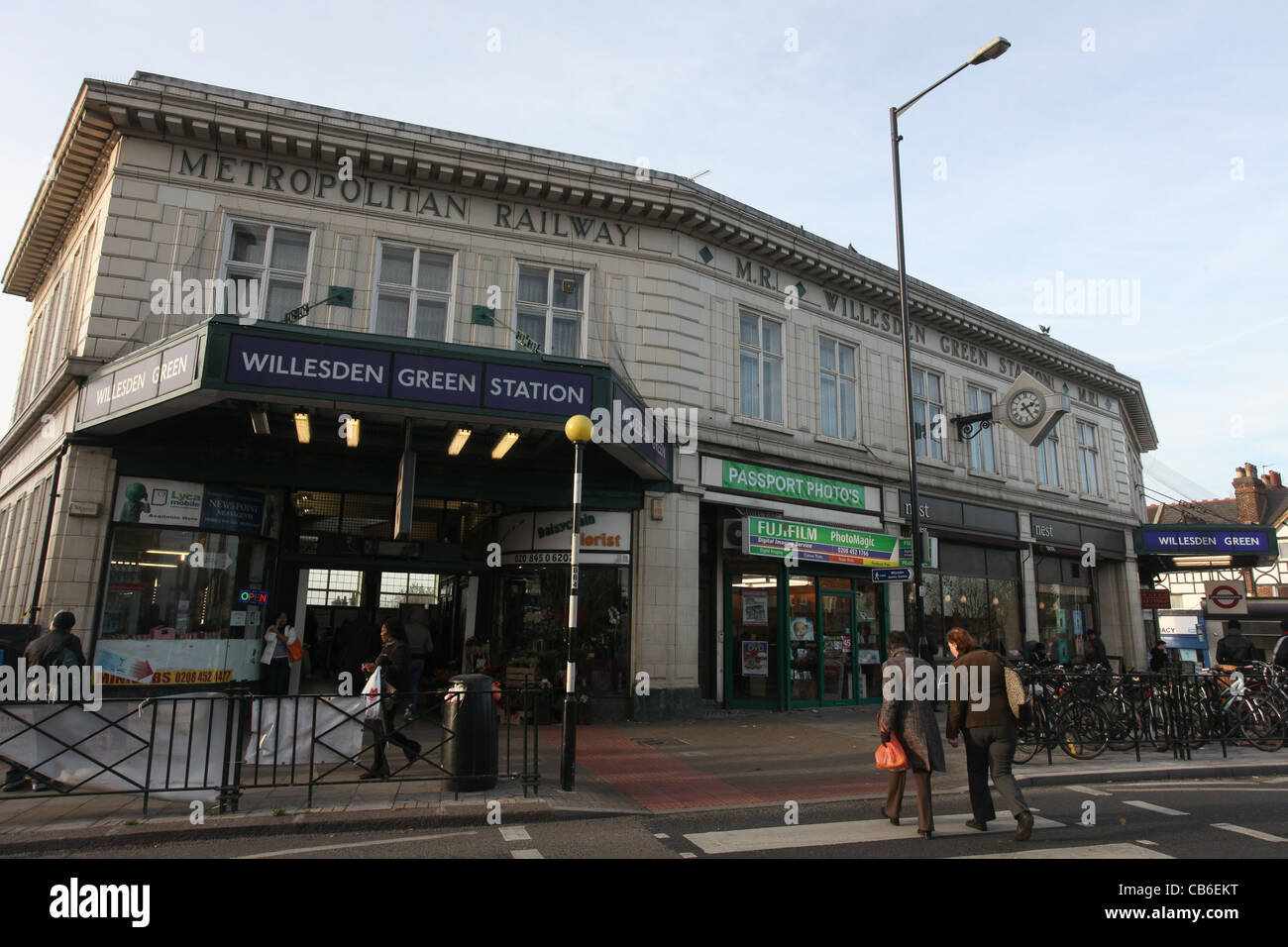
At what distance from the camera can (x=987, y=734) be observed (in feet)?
22.6

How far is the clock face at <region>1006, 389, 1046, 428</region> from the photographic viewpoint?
69.1ft

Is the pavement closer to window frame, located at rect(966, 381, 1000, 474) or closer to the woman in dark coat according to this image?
the woman in dark coat

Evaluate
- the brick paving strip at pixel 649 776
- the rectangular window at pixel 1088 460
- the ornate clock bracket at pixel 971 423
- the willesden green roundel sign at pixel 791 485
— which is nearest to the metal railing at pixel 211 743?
the brick paving strip at pixel 649 776

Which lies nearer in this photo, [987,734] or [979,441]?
[987,734]

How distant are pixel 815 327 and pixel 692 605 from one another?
7727 millimetres

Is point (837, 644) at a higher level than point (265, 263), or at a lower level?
lower

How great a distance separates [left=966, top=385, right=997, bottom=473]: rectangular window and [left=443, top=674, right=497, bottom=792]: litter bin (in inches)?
697

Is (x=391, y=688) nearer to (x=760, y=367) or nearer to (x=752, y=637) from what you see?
(x=752, y=637)

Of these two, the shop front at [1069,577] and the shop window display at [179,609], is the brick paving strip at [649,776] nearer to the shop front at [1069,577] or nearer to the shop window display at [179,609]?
the shop window display at [179,609]

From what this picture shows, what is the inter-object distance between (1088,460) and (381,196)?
23.8 m

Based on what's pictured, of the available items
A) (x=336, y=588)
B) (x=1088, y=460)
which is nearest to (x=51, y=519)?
(x=336, y=588)

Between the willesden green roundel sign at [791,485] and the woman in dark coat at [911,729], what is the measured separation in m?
8.91

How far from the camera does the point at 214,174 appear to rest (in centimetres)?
1341
